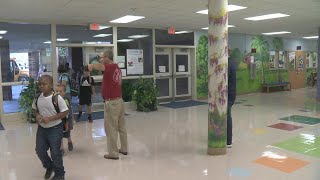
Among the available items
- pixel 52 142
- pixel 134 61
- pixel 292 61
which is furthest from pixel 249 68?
pixel 52 142

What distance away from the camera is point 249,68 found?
12500mm

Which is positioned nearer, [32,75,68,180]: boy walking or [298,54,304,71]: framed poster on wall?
[32,75,68,180]: boy walking

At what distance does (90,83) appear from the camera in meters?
6.92

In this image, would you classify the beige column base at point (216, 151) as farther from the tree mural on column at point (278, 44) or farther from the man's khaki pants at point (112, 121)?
the tree mural on column at point (278, 44)

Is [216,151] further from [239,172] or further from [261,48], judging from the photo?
[261,48]

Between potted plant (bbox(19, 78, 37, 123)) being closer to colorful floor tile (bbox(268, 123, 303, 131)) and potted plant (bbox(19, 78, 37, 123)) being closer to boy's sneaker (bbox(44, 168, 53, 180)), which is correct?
boy's sneaker (bbox(44, 168, 53, 180))

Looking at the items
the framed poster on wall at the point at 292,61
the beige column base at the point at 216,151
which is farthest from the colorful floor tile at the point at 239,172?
the framed poster on wall at the point at 292,61

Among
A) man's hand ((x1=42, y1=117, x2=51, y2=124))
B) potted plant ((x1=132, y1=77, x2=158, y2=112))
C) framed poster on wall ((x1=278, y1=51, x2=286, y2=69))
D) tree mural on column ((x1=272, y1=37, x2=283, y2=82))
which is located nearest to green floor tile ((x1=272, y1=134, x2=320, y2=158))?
man's hand ((x1=42, y1=117, x2=51, y2=124))

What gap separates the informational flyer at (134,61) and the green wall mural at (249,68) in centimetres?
237

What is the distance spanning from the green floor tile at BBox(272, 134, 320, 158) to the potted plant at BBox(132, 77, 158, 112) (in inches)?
163

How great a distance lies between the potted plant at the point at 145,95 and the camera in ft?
27.3

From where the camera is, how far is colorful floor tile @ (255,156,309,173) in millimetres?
3795

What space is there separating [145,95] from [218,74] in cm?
429

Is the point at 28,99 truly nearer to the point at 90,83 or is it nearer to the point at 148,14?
the point at 90,83
